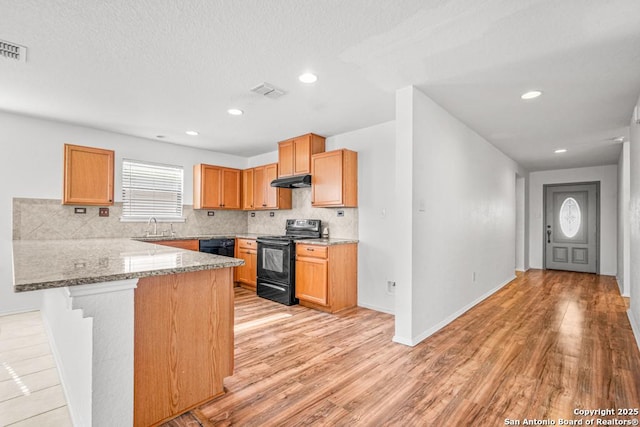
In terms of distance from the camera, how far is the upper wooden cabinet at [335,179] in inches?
160

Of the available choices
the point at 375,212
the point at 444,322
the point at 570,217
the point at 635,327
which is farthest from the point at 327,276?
the point at 570,217

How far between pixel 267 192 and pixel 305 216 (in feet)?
2.70

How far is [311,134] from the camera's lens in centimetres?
445

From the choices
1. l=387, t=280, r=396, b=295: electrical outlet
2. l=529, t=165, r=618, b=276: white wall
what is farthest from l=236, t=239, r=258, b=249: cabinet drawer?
l=529, t=165, r=618, b=276: white wall

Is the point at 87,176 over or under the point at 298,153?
under

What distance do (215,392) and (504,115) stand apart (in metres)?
3.96

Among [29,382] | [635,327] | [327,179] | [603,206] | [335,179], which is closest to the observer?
[29,382]

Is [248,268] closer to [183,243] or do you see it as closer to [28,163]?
[183,243]

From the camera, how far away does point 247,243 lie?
5.08 metres

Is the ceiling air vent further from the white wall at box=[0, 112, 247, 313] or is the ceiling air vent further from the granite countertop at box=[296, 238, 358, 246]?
the granite countertop at box=[296, 238, 358, 246]

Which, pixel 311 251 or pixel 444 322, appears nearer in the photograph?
pixel 444 322

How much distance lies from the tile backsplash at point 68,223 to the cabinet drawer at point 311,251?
7.56ft

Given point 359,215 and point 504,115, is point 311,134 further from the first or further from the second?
point 504,115

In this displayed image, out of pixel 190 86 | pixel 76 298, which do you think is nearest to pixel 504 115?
pixel 190 86
